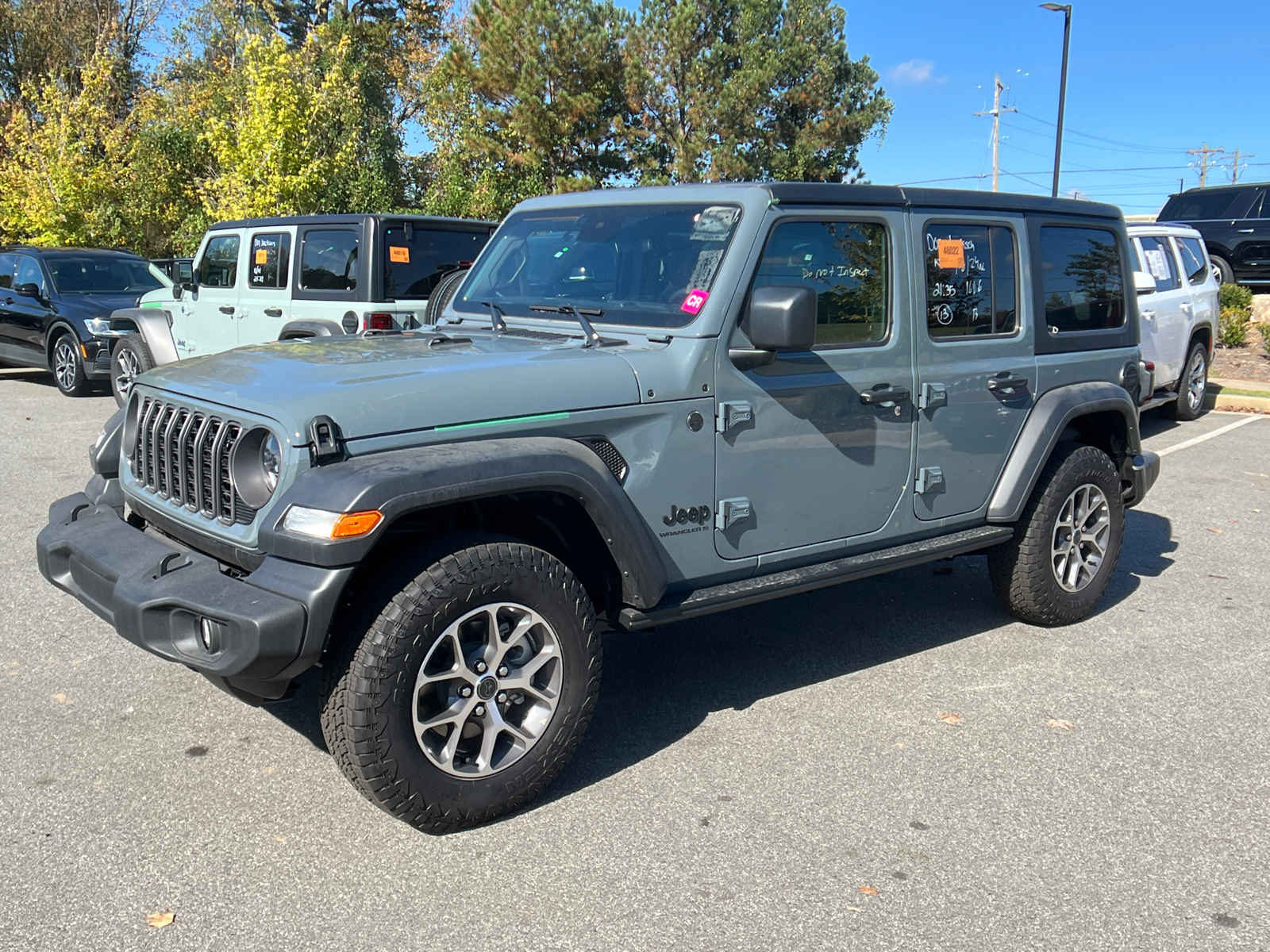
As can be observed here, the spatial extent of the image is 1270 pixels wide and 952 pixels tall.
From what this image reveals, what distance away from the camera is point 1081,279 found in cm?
516

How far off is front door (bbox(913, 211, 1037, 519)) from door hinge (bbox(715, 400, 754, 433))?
0.92 m

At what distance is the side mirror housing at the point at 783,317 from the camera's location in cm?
360

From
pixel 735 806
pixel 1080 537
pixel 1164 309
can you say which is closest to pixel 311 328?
pixel 1080 537

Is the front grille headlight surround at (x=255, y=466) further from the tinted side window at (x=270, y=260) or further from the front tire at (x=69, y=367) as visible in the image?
the front tire at (x=69, y=367)

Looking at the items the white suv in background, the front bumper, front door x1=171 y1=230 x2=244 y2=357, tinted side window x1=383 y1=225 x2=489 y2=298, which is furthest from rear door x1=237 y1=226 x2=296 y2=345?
the white suv in background

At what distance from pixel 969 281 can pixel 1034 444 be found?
0.77 metres

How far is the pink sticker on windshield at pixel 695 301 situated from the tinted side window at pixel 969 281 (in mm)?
1119

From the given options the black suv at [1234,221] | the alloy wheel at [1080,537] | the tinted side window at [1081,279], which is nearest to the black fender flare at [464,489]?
the alloy wheel at [1080,537]

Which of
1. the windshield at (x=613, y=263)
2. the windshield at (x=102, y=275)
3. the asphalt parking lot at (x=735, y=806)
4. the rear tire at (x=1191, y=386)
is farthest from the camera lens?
the windshield at (x=102, y=275)

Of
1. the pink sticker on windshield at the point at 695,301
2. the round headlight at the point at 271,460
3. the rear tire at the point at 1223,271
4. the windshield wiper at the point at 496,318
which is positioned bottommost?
the round headlight at the point at 271,460

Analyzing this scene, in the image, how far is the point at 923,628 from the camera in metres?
5.20

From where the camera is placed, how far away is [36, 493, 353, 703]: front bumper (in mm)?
2914

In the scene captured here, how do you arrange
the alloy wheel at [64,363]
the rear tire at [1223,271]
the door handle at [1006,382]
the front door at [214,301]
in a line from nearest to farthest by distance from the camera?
the door handle at [1006,382], the front door at [214,301], the alloy wheel at [64,363], the rear tire at [1223,271]

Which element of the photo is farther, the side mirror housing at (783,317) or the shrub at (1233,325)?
the shrub at (1233,325)
